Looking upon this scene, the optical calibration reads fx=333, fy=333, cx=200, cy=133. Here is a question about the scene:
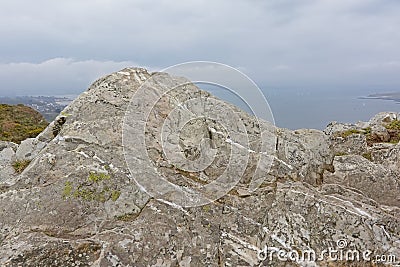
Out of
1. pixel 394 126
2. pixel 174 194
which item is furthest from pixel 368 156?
pixel 394 126

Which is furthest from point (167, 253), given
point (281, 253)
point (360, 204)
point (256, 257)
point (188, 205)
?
point (360, 204)

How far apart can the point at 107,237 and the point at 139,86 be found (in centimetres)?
603

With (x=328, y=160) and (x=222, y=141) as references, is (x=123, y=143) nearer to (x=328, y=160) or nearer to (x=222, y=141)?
(x=222, y=141)

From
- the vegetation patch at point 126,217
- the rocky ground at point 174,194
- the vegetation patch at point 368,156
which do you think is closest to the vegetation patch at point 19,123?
the rocky ground at point 174,194

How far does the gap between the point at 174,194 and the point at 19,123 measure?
137 ft

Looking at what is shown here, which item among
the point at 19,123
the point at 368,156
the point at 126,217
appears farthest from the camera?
the point at 19,123

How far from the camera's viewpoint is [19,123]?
43.8 metres

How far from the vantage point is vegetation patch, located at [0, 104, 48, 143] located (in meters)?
34.6

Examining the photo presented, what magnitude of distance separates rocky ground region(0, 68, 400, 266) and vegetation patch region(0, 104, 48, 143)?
81.4 ft

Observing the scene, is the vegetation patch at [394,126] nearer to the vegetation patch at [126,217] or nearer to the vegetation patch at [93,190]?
the vegetation patch at [126,217]

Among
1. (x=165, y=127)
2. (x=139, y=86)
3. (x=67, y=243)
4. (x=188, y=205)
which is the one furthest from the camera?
(x=139, y=86)

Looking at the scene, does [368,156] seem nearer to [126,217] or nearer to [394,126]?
[126,217]

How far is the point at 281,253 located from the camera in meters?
8.30

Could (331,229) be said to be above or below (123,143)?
below
